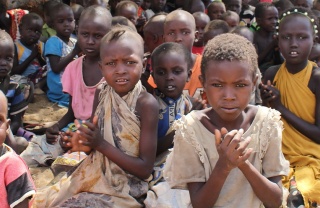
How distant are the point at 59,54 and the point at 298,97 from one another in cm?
254

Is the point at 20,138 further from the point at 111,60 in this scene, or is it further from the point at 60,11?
the point at 60,11

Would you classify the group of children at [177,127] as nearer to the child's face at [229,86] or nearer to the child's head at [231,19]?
the child's face at [229,86]

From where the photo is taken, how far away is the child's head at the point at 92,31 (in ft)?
11.8

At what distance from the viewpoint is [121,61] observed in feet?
9.04

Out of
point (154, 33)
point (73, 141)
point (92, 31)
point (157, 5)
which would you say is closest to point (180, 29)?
point (154, 33)

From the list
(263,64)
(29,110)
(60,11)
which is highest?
(60,11)

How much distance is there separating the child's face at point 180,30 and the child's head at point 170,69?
2.32 feet

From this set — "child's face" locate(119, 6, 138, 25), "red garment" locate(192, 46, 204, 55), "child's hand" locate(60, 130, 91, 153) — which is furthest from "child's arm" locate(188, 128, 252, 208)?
"child's face" locate(119, 6, 138, 25)

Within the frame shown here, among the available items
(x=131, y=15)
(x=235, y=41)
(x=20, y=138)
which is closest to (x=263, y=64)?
(x=131, y=15)

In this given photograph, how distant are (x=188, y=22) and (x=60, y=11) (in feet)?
5.76

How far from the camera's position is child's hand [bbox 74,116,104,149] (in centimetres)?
250

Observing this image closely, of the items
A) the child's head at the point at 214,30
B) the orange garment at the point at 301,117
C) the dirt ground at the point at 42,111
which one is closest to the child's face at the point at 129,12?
the child's head at the point at 214,30

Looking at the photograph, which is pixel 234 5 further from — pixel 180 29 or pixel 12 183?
pixel 12 183

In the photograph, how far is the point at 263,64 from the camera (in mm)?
5352
